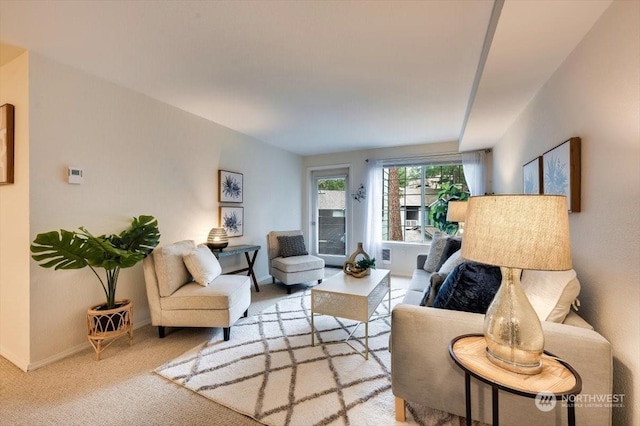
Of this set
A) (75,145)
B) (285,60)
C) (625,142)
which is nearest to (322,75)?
(285,60)

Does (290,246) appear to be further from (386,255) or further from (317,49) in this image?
(317,49)

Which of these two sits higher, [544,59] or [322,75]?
[322,75]

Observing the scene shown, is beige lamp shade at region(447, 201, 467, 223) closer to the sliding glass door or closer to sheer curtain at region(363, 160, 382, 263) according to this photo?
sheer curtain at region(363, 160, 382, 263)

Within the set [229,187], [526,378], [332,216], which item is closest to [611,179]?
[526,378]

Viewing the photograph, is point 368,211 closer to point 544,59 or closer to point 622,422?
point 544,59

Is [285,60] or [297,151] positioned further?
[297,151]

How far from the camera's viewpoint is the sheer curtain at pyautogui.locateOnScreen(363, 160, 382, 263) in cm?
469

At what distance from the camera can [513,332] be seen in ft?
3.25

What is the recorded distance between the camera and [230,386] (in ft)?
5.74

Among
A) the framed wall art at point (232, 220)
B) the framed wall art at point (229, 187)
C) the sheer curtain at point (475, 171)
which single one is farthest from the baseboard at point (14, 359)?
the sheer curtain at point (475, 171)

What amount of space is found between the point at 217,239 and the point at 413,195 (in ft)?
10.7

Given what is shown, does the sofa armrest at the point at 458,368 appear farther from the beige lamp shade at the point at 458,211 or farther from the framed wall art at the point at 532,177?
the beige lamp shade at the point at 458,211

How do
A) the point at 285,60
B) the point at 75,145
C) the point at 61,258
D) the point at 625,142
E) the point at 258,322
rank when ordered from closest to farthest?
the point at 625,142
the point at 61,258
the point at 285,60
the point at 75,145
the point at 258,322

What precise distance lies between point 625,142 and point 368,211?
362 centimetres
